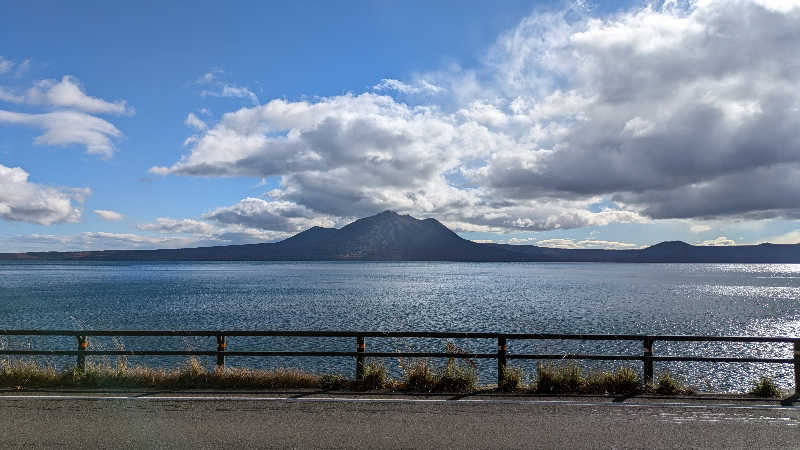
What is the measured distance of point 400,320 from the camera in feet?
162

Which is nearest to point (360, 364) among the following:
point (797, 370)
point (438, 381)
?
point (438, 381)

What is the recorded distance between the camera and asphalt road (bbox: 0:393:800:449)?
830cm

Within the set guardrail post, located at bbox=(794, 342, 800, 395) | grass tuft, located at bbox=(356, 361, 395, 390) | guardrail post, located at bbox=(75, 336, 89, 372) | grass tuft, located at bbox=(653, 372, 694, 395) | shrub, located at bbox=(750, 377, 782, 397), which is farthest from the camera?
guardrail post, located at bbox=(75, 336, 89, 372)

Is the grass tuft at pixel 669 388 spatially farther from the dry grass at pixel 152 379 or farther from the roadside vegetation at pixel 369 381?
the dry grass at pixel 152 379

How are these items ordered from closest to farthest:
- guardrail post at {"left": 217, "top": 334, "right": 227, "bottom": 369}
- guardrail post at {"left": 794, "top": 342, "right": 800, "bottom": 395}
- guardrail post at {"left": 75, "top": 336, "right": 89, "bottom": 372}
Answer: guardrail post at {"left": 794, "top": 342, "right": 800, "bottom": 395} → guardrail post at {"left": 75, "top": 336, "right": 89, "bottom": 372} → guardrail post at {"left": 217, "top": 334, "right": 227, "bottom": 369}

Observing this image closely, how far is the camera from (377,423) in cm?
928

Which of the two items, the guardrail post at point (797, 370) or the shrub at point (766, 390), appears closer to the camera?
the shrub at point (766, 390)

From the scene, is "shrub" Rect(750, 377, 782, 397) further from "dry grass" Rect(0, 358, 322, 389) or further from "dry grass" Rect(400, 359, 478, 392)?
"dry grass" Rect(0, 358, 322, 389)

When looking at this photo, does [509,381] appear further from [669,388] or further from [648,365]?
[669,388]

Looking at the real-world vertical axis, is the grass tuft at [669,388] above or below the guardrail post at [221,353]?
below

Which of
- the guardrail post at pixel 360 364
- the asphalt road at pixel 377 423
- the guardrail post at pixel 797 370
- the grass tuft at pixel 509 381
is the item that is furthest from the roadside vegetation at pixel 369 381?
the asphalt road at pixel 377 423

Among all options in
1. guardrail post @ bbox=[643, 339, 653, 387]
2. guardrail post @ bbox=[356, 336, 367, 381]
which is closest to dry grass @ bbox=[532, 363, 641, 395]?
guardrail post @ bbox=[643, 339, 653, 387]

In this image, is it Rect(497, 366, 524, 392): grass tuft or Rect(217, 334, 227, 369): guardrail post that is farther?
Rect(217, 334, 227, 369): guardrail post

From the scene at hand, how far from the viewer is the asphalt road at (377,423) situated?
27.2 feet
